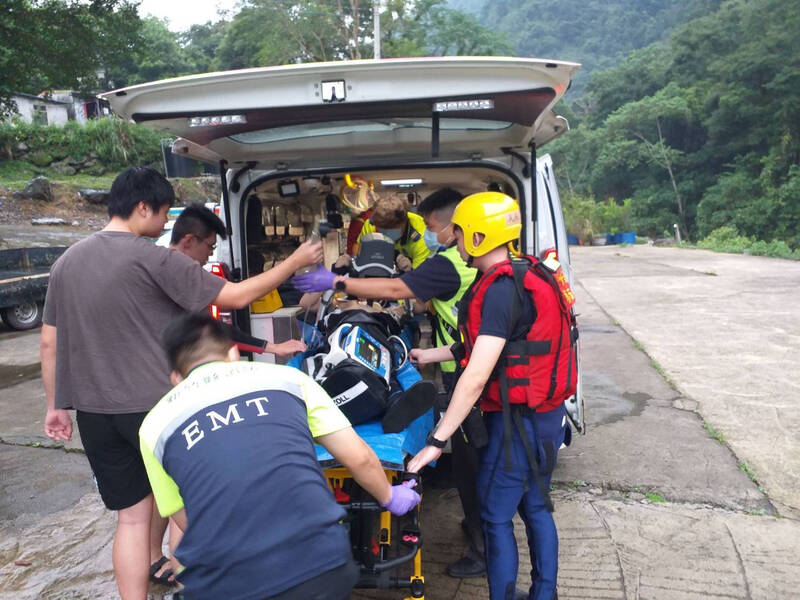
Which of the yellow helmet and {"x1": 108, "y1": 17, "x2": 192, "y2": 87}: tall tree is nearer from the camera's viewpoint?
the yellow helmet

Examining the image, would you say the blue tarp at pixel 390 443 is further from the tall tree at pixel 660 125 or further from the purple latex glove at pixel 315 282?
the tall tree at pixel 660 125

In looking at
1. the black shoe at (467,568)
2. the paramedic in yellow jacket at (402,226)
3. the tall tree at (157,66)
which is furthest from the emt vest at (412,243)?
the tall tree at (157,66)

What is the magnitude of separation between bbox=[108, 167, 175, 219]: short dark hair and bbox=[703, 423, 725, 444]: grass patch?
13.8 ft

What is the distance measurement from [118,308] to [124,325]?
2.8 inches

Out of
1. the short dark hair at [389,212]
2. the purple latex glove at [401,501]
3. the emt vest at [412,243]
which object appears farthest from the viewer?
the emt vest at [412,243]

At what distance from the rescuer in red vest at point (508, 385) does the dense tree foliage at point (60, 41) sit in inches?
484

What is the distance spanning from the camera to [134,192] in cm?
250

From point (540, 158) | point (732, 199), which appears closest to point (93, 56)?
point (540, 158)

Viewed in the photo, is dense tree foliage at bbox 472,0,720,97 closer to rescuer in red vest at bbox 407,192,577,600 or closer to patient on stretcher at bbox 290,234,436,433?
patient on stretcher at bbox 290,234,436,433

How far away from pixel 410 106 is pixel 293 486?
1734 mm

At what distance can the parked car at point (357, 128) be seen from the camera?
7.84 ft

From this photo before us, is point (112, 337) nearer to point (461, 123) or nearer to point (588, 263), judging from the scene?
point (461, 123)

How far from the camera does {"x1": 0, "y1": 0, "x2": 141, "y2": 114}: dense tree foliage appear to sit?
37.8 ft

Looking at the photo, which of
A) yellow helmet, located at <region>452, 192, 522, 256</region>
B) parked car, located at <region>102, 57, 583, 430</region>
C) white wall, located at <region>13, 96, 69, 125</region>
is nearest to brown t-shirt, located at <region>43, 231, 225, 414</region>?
parked car, located at <region>102, 57, 583, 430</region>
